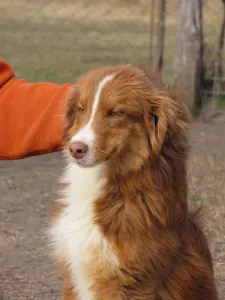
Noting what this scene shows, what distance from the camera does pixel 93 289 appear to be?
330 centimetres

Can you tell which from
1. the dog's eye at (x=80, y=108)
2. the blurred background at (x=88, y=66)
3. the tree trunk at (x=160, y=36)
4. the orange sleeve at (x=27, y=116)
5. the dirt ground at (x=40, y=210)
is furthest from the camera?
the tree trunk at (x=160, y=36)

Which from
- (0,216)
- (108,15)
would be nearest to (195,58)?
(0,216)

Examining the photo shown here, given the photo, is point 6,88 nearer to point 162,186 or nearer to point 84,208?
point 84,208

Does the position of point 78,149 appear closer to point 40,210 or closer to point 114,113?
point 114,113

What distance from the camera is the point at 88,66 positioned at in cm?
1226

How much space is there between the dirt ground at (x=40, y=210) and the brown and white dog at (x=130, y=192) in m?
0.34

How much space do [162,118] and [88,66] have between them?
9.21m

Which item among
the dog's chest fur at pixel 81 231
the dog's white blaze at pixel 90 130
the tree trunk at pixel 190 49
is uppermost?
the dog's white blaze at pixel 90 130

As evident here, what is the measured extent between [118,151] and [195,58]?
5091 millimetres

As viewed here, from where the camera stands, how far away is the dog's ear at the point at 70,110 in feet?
11.2

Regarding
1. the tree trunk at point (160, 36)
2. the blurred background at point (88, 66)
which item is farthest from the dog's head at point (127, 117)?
the tree trunk at point (160, 36)

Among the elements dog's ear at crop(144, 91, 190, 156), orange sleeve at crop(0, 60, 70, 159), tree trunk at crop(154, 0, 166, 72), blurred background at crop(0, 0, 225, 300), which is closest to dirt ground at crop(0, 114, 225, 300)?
blurred background at crop(0, 0, 225, 300)

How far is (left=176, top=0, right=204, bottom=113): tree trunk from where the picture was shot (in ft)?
26.1

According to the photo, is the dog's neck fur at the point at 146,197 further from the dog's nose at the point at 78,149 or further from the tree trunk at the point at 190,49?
the tree trunk at the point at 190,49
